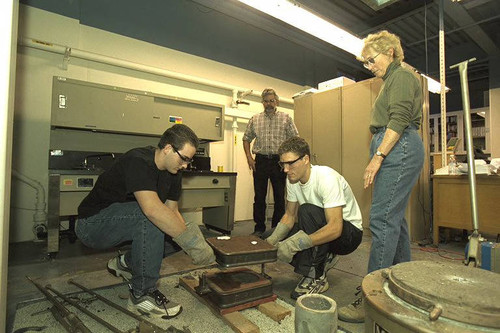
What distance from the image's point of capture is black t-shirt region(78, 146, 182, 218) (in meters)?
1.33

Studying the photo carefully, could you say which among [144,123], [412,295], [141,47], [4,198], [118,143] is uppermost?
[141,47]

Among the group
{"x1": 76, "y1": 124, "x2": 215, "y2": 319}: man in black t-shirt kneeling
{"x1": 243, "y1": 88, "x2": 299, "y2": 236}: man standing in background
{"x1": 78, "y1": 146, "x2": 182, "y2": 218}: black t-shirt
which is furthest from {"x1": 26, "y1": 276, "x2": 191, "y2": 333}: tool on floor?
{"x1": 243, "y1": 88, "x2": 299, "y2": 236}: man standing in background

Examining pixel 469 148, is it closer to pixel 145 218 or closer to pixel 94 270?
pixel 145 218

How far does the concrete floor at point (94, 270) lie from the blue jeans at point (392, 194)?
13.6 inches

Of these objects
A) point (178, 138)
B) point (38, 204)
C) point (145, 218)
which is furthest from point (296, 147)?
point (38, 204)

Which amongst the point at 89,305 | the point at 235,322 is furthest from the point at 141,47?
the point at 235,322

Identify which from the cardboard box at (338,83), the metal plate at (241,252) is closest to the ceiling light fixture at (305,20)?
the cardboard box at (338,83)

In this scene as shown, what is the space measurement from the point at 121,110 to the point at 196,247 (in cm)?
198

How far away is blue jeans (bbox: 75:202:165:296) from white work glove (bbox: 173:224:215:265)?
0.44ft

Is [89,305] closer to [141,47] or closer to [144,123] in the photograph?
[144,123]

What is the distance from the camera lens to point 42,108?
2.72 m

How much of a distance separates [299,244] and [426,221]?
2288 mm

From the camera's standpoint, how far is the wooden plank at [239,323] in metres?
1.14

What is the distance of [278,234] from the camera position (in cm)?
165
